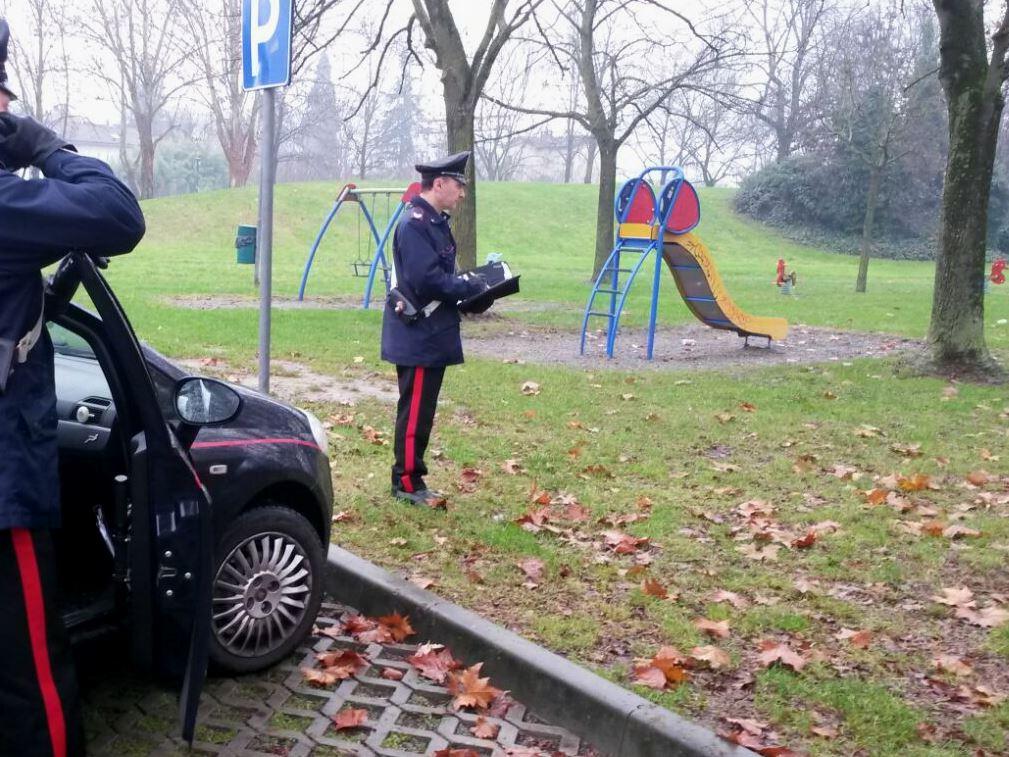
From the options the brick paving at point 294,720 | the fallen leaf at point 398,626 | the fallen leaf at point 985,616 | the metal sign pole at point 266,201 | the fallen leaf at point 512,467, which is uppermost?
the metal sign pole at point 266,201

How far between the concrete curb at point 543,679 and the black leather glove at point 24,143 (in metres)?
2.38

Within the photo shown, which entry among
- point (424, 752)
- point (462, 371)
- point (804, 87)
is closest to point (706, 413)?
point (462, 371)

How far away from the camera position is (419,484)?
5.99 meters

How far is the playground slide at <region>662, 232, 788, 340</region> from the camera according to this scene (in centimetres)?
1352

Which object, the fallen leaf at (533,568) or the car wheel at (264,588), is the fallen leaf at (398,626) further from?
the fallen leaf at (533,568)

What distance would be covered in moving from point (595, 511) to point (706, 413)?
3.13 metres

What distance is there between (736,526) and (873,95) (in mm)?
30263

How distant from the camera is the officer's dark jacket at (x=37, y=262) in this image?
2398 millimetres

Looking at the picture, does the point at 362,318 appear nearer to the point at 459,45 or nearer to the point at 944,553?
the point at 459,45

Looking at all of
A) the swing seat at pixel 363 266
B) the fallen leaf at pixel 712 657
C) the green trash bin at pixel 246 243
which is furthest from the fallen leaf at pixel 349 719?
the green trash bin at pixel 246 243

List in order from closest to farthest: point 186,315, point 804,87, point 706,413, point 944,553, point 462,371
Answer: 1. point 944,553
2. point 706,413
3. point 462,371
4. point 186,315
5. point 804,87

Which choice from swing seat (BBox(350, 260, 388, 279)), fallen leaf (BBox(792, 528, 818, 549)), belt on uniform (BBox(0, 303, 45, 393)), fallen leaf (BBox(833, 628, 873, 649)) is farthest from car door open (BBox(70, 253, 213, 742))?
swing seat (BBox(350, 260, 388, 279))

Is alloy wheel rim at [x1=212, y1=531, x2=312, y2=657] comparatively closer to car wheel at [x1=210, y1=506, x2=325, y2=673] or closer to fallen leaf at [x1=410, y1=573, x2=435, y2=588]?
car wheel at [x1=210, y1=506, x2=325, y2=673]

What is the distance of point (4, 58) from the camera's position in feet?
8.31
